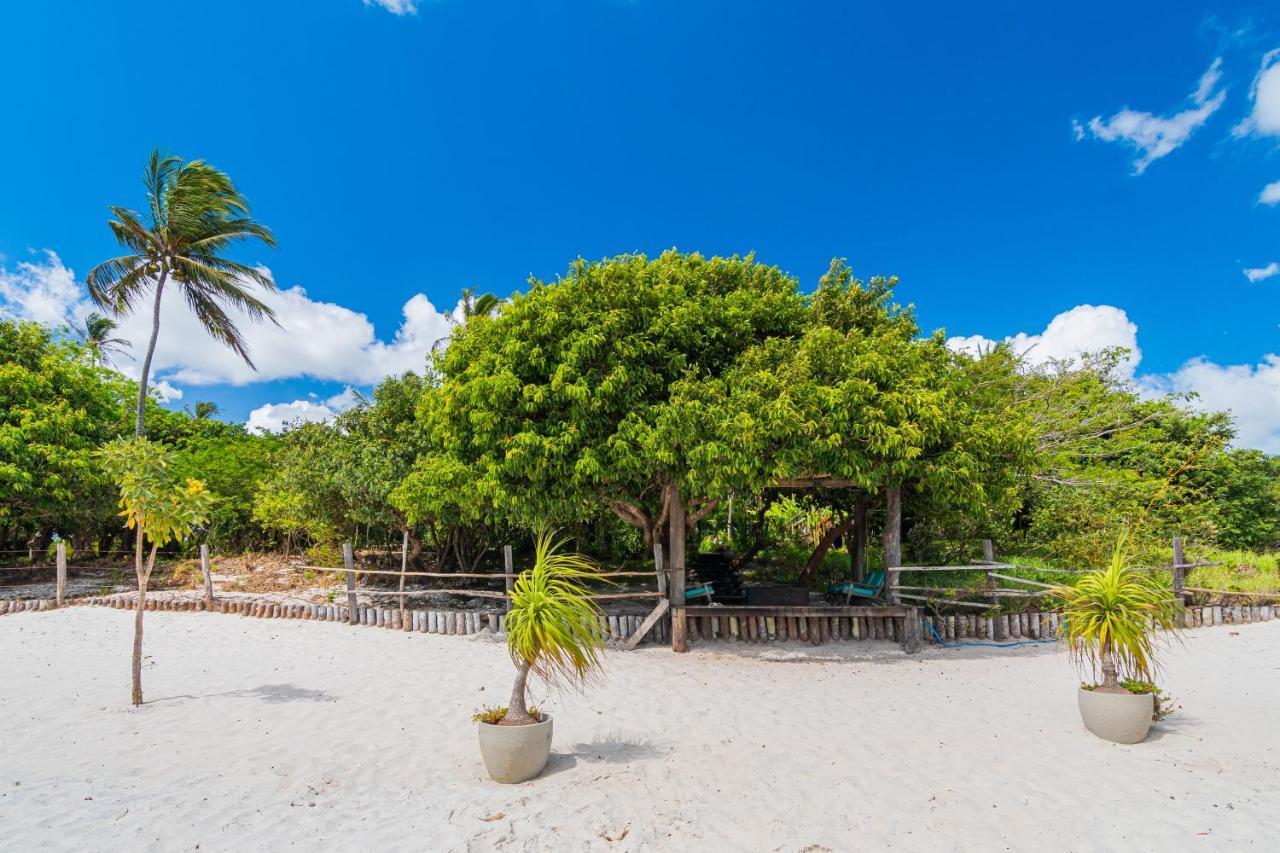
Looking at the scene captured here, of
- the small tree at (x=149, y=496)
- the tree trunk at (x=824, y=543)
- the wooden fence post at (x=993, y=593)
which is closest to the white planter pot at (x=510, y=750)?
the small tree at (x=149, y=496)

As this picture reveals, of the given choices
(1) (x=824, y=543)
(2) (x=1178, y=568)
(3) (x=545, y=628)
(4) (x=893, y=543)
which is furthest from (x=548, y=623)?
(2) (x=1178, y=568)

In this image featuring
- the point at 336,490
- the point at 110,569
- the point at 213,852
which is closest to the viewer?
the point at 213,852

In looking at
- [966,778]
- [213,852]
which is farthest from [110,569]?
[966,778]

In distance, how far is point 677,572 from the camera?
10008 mm

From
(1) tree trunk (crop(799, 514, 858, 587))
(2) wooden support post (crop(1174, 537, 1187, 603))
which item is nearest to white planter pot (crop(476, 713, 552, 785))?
(1) tree trunk (crop(799, 514, 858, 587))

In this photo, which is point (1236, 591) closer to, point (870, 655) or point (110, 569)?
point (870, 655)

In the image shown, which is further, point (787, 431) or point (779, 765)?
point (787, 431)

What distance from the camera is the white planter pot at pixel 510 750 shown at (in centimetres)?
491

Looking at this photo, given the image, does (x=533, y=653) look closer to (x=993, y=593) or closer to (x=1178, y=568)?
(x=993, y=593)

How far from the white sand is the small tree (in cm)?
168

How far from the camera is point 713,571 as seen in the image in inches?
523

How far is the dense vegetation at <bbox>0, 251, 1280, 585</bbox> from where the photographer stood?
8.55 meters

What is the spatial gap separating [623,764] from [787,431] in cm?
437

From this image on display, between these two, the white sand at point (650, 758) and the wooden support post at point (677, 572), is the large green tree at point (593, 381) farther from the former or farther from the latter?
the white sand at point (650, 758)
